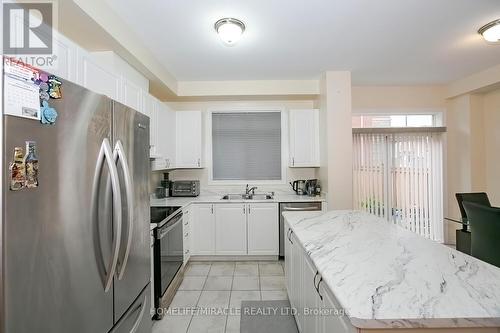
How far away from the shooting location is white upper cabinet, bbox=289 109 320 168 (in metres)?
4.07

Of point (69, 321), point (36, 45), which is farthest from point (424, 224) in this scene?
point (36, 45)

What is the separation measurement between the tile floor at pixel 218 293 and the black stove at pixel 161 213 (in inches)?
35.3

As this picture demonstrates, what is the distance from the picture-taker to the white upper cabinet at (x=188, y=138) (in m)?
4.12

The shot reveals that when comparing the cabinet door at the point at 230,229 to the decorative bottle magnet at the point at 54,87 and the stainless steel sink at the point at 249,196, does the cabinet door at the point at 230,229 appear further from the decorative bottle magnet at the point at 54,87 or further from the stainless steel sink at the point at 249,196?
the decorative bottle magnet at the point at 54,87

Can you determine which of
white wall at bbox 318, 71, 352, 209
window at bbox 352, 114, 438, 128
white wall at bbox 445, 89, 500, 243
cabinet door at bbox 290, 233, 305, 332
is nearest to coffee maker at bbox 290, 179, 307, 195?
white wall at bbox 318, 71, 352, 209

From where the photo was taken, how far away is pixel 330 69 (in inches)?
137

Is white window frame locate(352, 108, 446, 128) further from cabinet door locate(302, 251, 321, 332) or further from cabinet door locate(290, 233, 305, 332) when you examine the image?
cabinet door locate(302, 251, 321, 332)

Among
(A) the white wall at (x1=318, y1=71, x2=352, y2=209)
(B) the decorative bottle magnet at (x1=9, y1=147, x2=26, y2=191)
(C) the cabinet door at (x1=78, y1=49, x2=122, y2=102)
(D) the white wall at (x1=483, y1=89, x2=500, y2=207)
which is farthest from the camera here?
(D) the white wall at (x1=483, y1=89, x2=500, y2=207)

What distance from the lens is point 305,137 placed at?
13.4 ft

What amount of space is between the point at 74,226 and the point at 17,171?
325mm

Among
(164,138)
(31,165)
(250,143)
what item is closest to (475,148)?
(250,143)

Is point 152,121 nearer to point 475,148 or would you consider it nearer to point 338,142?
point 338,142

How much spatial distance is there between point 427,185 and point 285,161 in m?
2.39

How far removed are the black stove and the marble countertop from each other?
140 centimetres
